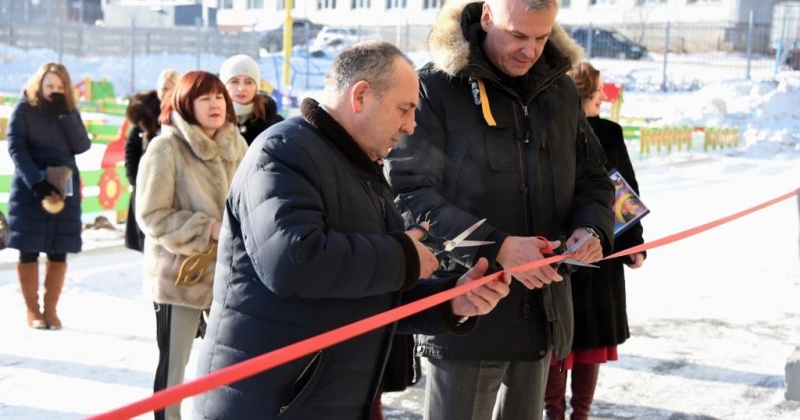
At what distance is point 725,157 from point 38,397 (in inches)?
728

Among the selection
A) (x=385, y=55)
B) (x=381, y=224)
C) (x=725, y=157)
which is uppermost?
(x=385, y=55)

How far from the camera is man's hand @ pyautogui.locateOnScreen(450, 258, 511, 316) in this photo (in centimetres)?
264

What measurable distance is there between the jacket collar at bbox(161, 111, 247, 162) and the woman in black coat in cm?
155

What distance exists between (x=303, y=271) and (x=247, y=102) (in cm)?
351

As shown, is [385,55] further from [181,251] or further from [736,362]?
[736,362]

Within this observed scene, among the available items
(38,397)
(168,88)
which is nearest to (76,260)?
(168,88)

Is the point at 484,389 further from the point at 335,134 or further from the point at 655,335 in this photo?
the point at 655,335

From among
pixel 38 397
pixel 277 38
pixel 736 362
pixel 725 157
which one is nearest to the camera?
pixel 38 397

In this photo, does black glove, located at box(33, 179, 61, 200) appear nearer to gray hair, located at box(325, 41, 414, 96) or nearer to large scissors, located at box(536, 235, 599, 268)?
large scissors, located at box(536, 235, 599, 268)

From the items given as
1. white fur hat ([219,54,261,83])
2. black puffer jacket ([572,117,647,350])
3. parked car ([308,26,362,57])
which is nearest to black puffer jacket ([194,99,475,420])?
black puffer jacket ([572,117,647,350])

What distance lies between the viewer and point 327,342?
218 cm

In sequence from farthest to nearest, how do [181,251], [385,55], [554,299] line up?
[181,251] < [554,299] < [385,55]

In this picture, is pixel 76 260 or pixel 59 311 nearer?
pixel 59 311

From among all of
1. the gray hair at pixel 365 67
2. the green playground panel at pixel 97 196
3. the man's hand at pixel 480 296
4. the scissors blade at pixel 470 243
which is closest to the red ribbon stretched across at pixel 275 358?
the man's hand at pixel 480 296
